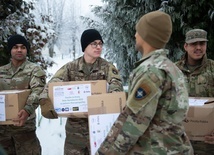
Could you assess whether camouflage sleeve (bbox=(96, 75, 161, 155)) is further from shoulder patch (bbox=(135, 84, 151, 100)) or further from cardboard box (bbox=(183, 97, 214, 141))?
cardboard box (bbox=(183, 97, 214, 141))

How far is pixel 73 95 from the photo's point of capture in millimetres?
2408

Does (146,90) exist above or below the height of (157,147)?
above

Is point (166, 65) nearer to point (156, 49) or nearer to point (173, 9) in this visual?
point (156, 49)

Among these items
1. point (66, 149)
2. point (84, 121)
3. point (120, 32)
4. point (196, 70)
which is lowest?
point (66, 149)

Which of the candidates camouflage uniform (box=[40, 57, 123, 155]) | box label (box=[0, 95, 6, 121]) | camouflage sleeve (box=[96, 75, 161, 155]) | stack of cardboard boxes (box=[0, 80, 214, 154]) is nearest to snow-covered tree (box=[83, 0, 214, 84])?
camouflage uniform (box=[40, 57, 123, 155])

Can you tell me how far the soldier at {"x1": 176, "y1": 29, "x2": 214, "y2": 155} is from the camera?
103 inches

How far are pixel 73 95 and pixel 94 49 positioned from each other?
1.85 ft

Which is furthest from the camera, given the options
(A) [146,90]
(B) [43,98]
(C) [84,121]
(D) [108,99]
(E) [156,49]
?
(C) [84,121]

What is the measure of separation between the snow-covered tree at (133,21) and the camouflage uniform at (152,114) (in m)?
3.48

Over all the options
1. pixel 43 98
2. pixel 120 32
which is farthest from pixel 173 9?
pixel 43 98

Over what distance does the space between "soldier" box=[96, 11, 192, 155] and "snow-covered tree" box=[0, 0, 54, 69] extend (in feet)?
13.0

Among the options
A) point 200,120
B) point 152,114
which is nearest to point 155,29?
point 152,114

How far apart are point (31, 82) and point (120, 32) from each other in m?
3.19

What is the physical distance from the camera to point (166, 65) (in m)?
1.44
